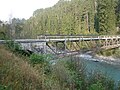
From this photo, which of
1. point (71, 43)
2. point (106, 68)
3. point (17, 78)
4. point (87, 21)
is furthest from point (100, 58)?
point (17, 78)

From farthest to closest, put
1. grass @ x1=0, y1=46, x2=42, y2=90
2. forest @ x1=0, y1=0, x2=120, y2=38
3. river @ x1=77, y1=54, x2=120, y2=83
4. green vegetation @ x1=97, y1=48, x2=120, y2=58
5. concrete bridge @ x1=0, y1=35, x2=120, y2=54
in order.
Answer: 1. forest @ x1=0, y1=0, x2=120, y2=38
2. green vegetation @ x1=97, y1=48, x2=120, y2=58
3. concrete bridge @ x1=0, y1=35, x2=120, y2=54
4. river @ x1=77, y1=54, x2=120, y2=83
5. grass @ x1=0, y1=46, x2=42, y2=90

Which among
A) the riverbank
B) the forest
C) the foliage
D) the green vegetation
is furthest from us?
the forest

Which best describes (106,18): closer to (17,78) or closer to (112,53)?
(112,53)

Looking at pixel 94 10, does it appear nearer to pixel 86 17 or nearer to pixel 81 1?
pixel 86 17

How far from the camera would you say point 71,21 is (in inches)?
2970

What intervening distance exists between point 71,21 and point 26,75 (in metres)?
67.9

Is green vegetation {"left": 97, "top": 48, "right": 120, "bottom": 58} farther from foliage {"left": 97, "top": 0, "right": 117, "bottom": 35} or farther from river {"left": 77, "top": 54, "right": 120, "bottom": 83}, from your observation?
foliage {"left": 97, "top": 0, "right": 117, "bottom": 35}

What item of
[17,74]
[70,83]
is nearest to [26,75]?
[17,74]

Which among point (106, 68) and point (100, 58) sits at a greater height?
point (106, 68)

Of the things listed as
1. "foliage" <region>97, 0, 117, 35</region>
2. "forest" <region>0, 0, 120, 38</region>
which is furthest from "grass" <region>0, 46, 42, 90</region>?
"foliage" <region>97, 0, 117, 35</region>

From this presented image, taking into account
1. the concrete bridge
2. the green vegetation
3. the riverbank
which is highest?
the concrete bridge

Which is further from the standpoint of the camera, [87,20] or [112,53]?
[87,20]

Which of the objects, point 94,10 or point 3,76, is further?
point 94,10

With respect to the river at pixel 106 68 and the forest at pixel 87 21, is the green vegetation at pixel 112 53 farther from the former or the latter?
the forest at pixel 87 21
